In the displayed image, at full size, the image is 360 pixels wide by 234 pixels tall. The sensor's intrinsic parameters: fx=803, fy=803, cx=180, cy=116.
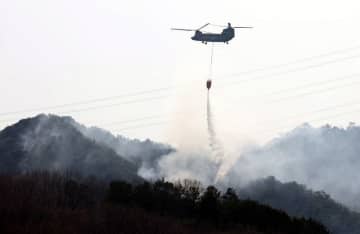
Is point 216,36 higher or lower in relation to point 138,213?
higher

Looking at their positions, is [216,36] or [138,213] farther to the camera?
[216,36]

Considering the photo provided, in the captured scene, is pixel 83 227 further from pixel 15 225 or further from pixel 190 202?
pixel 190 202

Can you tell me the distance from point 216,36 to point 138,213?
105 feet

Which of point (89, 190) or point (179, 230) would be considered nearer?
point (179, 230)

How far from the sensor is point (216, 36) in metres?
116

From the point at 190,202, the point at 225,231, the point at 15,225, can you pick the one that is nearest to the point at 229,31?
Answer: the point at 190,202

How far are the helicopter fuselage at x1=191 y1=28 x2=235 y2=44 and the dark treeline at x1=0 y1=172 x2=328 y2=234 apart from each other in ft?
71.4

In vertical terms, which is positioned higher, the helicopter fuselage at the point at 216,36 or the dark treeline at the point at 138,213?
the helicopter fuselage at the point at 216,36

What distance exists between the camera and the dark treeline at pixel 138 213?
88062 mm

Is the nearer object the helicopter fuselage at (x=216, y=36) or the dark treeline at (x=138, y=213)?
the dark treeline at (x=138, y=213)

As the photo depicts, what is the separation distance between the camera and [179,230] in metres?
90.7

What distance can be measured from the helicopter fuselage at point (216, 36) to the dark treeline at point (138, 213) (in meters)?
21.8

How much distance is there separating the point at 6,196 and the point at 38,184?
63.0 ft

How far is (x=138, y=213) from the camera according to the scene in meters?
96.2
